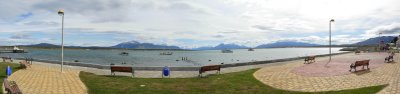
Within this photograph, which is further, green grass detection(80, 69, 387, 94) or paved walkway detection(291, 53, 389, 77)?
paved walkway detection(291, 53, 389, 77)

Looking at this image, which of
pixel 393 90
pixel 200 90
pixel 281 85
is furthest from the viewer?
pixel 281 85

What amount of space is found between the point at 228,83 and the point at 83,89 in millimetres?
6322

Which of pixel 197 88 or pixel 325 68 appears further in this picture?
pixel 325 68

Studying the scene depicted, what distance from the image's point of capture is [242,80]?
1501 centimetres

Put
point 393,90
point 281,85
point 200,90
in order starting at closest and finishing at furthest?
point 393,90 < point 200,90 < point 281,85

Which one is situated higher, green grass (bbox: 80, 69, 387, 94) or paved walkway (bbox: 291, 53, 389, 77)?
paved walkway (bbox: 291, 53, 389, 77)

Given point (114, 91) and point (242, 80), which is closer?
point (114, 91)

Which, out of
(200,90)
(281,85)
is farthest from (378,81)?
(200,90)

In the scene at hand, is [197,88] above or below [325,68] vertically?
below

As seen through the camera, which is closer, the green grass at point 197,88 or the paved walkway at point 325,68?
the green grass at point 197,88

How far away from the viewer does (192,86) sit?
13.5 meters

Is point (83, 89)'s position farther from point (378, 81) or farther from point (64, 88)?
point (378, 81)

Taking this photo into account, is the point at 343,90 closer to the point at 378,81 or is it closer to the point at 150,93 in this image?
the point at 378,81

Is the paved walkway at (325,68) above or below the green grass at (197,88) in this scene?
above
